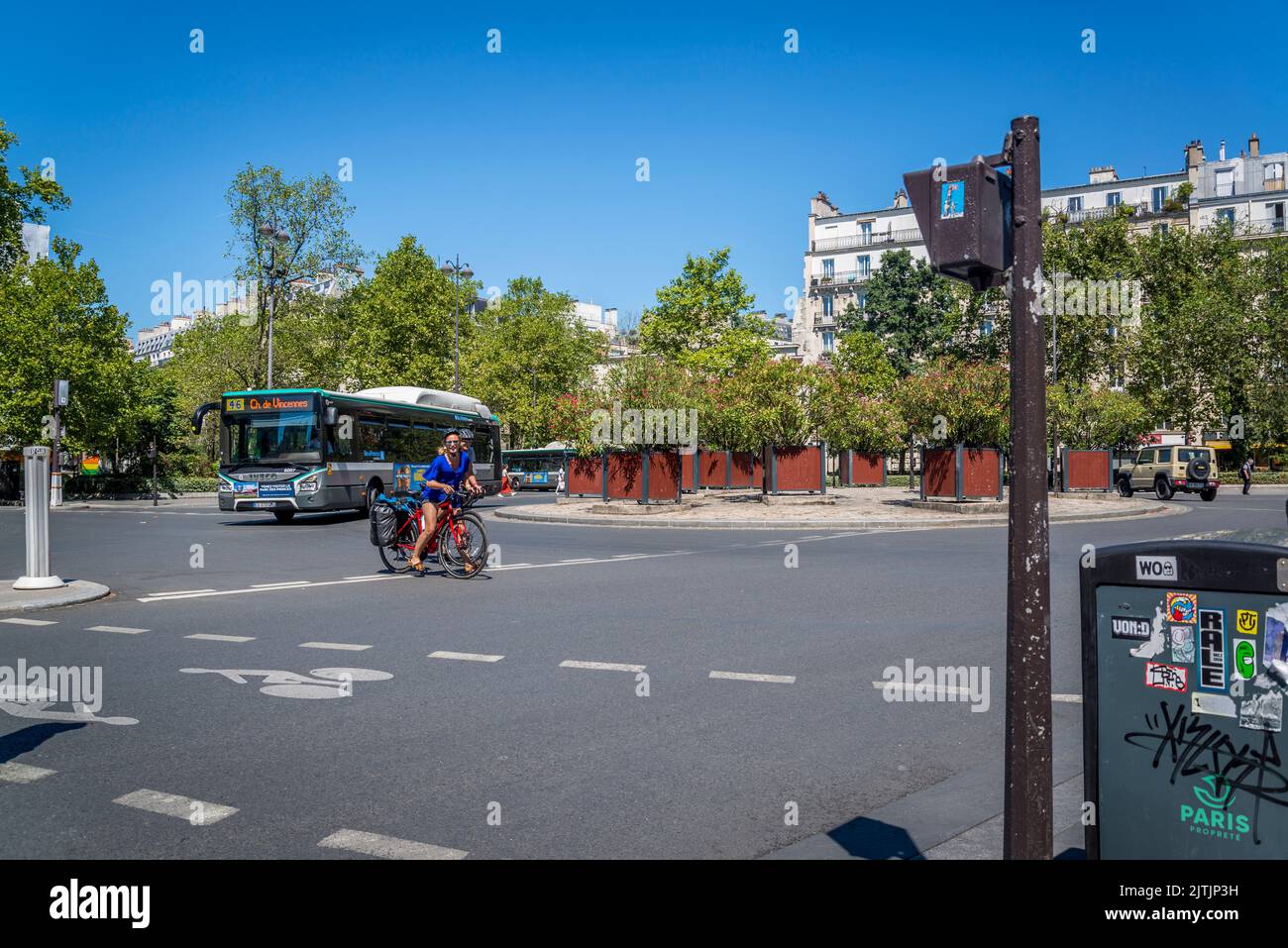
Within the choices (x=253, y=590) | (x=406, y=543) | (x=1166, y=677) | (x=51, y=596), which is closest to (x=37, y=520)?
(x=51, y=596)

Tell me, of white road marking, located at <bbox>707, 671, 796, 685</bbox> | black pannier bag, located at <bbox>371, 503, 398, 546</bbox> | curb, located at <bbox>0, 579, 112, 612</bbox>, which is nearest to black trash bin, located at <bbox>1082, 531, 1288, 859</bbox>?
white road marking, located at <bbox>707, 671, 796, 685</bbox>

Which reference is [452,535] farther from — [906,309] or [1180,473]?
[906,309]

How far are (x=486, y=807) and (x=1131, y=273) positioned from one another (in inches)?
2486

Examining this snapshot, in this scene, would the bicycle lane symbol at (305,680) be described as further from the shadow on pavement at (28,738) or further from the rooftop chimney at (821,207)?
the rooftop chimney at (821,207)

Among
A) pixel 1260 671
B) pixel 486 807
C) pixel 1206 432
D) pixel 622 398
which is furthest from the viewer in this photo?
pixel 1206 432

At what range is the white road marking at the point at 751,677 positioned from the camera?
673cm

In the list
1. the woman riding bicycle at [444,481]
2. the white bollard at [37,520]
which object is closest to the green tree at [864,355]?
the woman riding bicycle at [444,481]

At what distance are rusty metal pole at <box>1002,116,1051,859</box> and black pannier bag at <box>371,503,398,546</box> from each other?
11223 mm

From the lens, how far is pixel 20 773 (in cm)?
479
